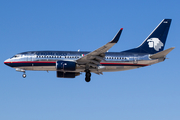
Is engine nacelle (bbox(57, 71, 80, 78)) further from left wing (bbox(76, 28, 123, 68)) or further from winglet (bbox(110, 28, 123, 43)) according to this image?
winglet (bbox(110, 28, 123, 43))

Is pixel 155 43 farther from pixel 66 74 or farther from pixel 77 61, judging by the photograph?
pixel 66 74

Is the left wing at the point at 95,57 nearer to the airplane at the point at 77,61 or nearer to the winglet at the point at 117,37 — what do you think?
the airplane at the point at 77,61

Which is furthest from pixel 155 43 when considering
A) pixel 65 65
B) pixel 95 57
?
pixel 65 65

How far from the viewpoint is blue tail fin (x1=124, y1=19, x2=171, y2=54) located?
51.5m

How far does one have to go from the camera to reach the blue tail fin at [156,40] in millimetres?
51469

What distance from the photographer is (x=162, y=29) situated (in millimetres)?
52656

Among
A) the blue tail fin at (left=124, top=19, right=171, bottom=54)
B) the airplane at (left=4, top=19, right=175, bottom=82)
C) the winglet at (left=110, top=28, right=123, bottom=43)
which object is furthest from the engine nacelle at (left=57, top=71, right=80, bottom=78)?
the winglet at (left=110, top=28, right=123, bottom=43)

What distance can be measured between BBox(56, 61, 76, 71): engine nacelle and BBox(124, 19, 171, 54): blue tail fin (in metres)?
10.4

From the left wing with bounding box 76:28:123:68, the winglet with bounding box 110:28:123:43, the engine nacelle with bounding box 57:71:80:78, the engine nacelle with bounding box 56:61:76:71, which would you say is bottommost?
the engine nacelle with bounding box 57:71:80:78

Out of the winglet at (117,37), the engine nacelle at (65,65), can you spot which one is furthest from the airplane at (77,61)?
the winglet at (117,37)

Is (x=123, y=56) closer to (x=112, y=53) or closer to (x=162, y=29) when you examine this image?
(x=112, y=53)

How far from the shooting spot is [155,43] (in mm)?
51781

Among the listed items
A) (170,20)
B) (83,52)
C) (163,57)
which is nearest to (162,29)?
(170,20)

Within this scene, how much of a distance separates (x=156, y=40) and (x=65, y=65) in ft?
50.9
